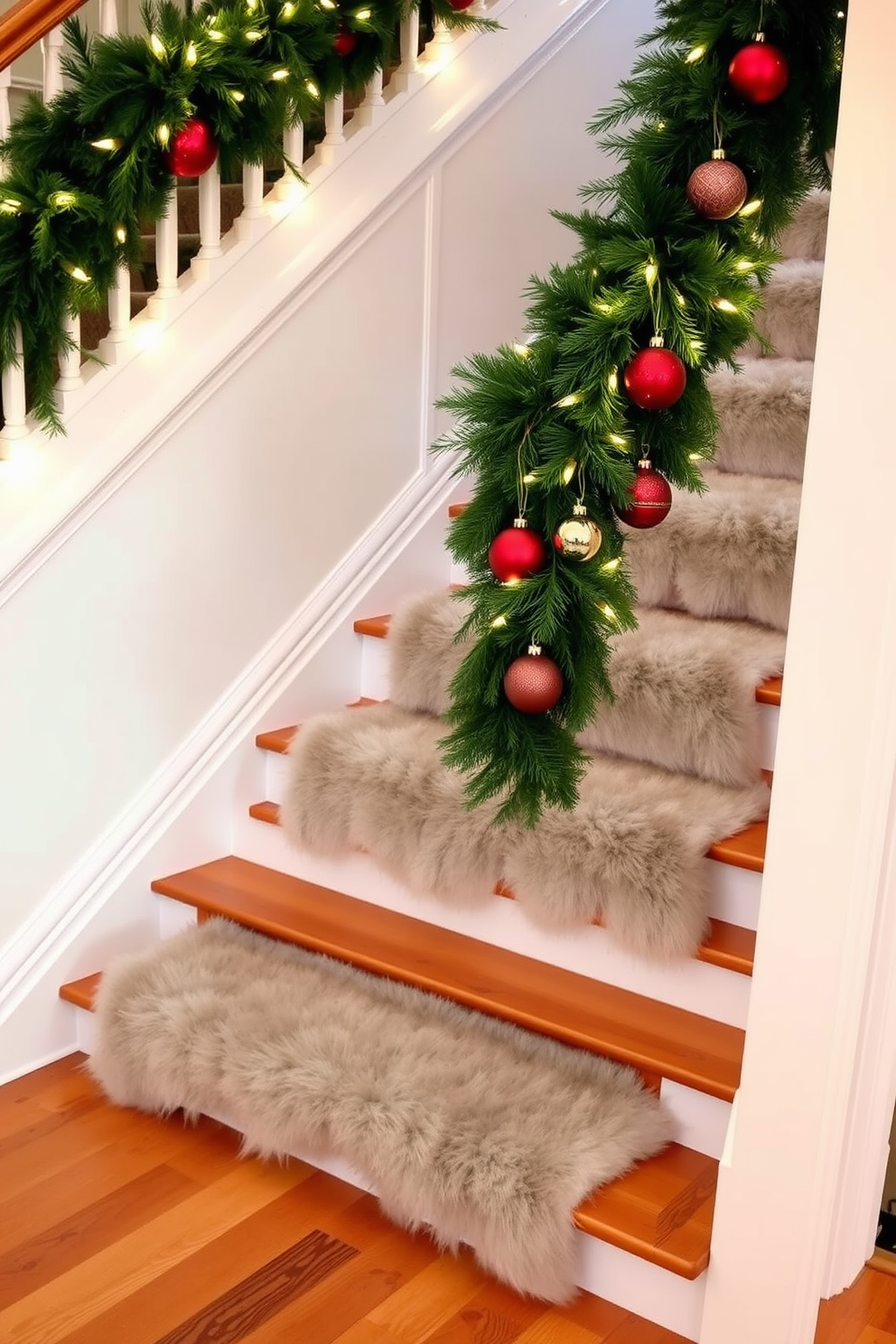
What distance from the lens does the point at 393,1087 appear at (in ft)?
6.38

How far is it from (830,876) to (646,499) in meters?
0.52

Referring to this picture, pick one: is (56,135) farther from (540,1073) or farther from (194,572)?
(540,1073)

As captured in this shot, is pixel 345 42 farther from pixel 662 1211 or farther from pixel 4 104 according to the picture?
pixel 662 1211

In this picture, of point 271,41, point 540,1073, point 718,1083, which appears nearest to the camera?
point 718,1083

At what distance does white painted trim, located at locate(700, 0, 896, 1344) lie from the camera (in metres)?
1.46

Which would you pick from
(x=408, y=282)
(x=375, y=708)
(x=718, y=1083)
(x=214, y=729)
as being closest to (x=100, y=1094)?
(x=214, y=729)

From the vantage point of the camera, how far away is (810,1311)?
170 centimetres

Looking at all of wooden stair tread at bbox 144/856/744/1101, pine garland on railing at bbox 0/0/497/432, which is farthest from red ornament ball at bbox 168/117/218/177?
wooden stair tread at bbox 144/856/744/1101

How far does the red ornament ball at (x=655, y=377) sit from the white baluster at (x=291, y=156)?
1148mm

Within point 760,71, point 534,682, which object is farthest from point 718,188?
point 534,682

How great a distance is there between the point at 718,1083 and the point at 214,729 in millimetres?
1227

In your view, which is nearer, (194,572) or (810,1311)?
(810,1311)

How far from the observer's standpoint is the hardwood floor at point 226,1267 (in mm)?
1755

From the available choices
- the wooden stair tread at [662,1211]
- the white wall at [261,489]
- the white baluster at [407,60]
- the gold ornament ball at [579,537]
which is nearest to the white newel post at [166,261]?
the white wall at [261,489]
